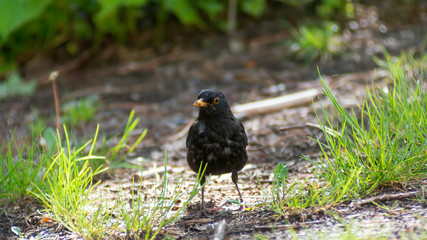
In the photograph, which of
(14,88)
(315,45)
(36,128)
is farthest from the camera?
(14,88)

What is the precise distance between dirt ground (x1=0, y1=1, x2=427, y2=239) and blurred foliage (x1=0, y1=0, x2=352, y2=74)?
0.95ft

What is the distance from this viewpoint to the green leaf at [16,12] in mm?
6180

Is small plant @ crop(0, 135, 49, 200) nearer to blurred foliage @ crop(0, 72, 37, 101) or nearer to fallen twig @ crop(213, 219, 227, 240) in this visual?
fallen twig @ crop(213, 219, 227, 240)

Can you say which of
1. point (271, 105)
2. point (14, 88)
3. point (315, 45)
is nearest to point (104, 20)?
point (14, 88)

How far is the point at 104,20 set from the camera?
23.2ft

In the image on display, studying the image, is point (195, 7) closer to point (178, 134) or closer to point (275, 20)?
point (275, 20)

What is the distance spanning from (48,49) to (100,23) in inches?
39.8

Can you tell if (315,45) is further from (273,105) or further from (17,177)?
(17,177)

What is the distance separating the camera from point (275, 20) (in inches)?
300

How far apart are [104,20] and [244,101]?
8.96ft

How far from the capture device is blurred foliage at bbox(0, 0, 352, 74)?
6.94 m

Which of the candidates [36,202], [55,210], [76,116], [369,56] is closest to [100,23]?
[76,116]

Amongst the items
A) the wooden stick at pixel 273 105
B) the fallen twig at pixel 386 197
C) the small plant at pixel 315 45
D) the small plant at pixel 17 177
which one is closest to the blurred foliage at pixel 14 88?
the wooden stick at pixel 273 105

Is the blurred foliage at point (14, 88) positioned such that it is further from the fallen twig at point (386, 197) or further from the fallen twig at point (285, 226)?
the fallen twig at point (386, 197)
